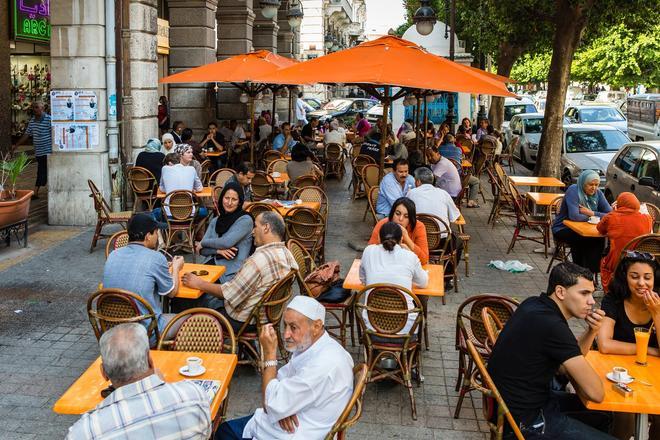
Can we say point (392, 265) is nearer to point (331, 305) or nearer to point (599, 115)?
point (331, 305)

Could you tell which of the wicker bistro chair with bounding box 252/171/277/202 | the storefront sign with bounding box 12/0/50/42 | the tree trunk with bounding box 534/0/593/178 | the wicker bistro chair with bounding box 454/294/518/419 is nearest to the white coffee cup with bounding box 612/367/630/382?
the wicker bistro chair with bounding box 454/294/518/419

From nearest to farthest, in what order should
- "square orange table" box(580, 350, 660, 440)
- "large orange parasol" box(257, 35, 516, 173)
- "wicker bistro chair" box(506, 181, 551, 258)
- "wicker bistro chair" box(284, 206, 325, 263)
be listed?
"square orange table" box(580, 350, 660, 440), "large orange parasol" box(257, 35, 516, 173), "wicker bistro chair" box(284, 206, 325, 263), "wicker bistro chair" box(506, 181, 551, 258)

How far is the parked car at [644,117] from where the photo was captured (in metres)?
25.7

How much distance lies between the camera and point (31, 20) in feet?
64.4

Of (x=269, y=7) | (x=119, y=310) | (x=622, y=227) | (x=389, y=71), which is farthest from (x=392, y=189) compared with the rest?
(x=269, y=7)

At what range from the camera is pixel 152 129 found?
13.8 metres

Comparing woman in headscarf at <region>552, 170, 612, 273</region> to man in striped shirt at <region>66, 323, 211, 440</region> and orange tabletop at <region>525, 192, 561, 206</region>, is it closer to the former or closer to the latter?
orange tabletop at <region>525, 192, 561, 206</region>

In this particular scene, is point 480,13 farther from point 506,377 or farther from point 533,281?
point 506,377

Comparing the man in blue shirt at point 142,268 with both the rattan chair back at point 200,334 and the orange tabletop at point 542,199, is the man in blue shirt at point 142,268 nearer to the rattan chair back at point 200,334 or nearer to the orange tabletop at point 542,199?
the rattan chair back at point 200,334

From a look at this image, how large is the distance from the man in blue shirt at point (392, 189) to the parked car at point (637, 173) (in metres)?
4.50

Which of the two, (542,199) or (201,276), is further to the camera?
(542,199)

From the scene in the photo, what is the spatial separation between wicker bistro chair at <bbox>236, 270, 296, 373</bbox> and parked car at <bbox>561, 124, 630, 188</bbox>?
13.3 metres

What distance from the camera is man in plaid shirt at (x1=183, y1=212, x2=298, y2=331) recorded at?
5.81m

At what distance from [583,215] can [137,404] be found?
713 centimetres
